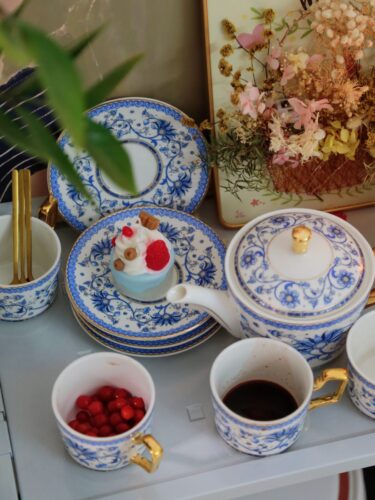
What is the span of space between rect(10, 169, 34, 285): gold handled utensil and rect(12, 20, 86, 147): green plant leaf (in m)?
0.55

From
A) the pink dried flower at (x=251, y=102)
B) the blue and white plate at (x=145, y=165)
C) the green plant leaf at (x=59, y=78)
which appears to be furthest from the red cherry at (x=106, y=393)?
the green plant leaf at (x=59, y=78)

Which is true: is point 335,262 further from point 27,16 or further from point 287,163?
point 27,16

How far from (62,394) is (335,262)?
33 cm

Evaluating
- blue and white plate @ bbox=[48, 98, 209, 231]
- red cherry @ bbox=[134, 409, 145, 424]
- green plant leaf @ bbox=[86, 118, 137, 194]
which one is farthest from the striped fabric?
green plant leaf @ bbox=[86, 118, 137, 194]

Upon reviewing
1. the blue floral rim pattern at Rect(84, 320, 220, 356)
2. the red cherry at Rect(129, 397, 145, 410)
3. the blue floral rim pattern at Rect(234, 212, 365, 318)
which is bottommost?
the blue floral rim pattern at Rect(84, 320, 220, 356)

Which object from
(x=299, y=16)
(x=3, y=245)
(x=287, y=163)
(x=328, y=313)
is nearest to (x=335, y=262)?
(x=328, y=313)

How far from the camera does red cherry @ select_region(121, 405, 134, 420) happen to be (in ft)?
2.50

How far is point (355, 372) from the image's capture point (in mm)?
772

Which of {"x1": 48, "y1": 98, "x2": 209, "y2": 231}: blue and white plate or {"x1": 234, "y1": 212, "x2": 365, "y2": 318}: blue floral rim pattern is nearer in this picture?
{"x1": 234, "y1": 212, "x2": 365, "y2": 318}: blue floral rim pattern

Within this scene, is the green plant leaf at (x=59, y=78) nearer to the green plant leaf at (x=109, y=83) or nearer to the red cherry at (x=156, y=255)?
the green plant leaf at (x=109, y=83)

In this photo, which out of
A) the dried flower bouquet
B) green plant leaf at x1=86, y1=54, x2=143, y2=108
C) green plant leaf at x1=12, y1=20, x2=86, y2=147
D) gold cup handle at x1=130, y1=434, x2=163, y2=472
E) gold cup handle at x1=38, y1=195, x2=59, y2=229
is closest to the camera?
green plant leaf at x1=12, y1=20, x2=86, y2=147

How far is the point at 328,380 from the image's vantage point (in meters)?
0.77

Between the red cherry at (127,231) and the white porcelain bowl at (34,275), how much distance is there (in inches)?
3.5

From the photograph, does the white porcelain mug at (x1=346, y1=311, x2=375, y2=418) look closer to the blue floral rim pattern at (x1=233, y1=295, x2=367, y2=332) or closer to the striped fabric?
the blue floral rim pattern at (x1=233, y1=295, x2=367, y2=332)
